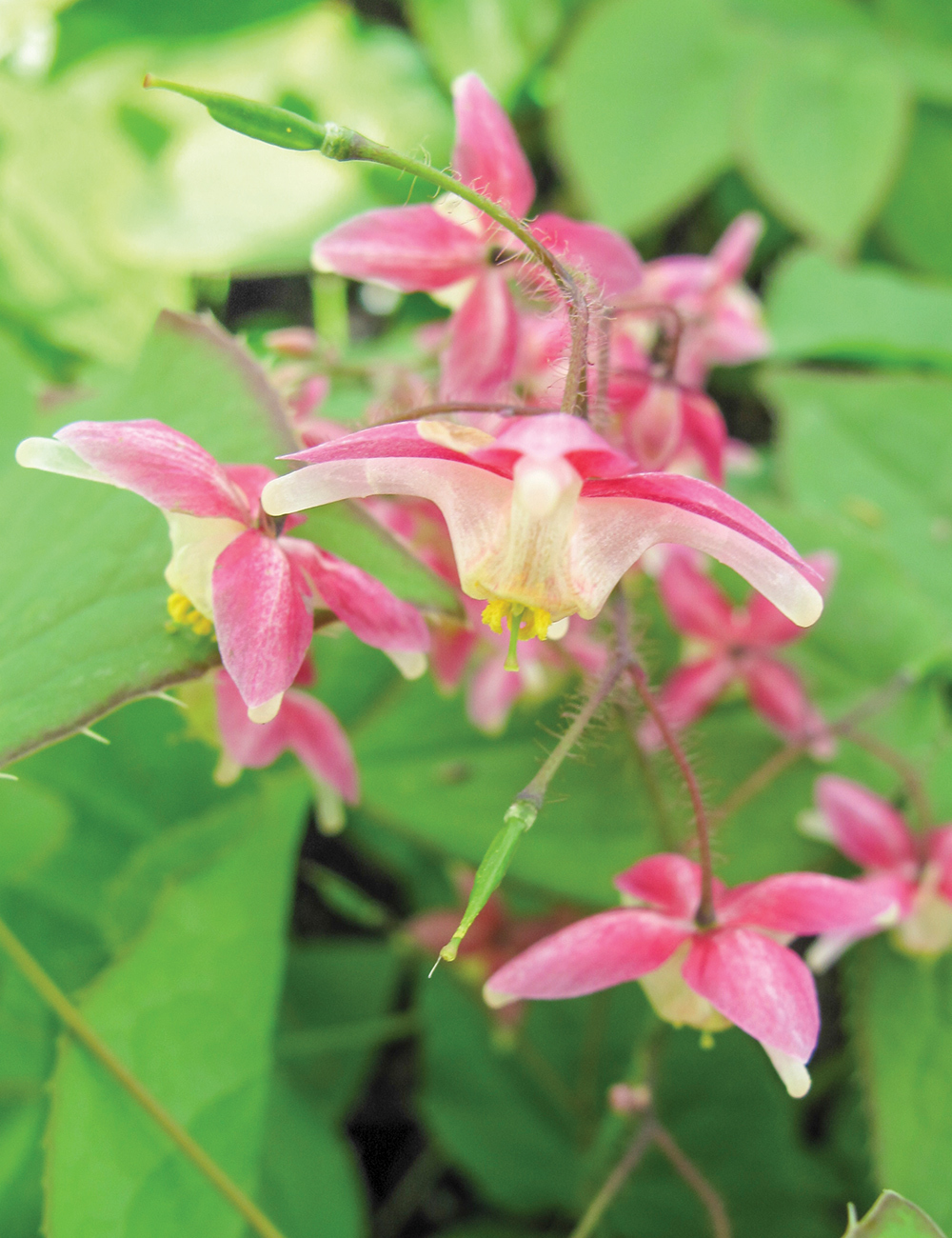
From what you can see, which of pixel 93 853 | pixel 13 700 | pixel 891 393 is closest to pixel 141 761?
pixel 93 853

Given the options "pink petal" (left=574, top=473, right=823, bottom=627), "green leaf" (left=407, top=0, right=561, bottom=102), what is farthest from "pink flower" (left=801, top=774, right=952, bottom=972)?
"green leaf" (left=407, top=0, right=561, bottom=102)

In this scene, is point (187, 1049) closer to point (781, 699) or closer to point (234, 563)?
point (234, 563)

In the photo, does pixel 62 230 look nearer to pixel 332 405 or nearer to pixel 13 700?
pixel 332 405

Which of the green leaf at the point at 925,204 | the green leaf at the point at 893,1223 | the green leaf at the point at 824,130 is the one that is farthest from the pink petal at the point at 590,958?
the green leaf at the point at 925,204

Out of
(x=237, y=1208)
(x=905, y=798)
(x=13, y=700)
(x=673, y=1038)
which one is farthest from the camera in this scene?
(x=673, y=1038)

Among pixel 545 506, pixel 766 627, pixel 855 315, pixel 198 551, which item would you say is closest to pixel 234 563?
pixel 198 551

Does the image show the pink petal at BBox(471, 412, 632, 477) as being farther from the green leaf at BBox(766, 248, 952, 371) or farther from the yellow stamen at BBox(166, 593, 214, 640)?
the green leaf at BBox(766, 248, 952, 371)

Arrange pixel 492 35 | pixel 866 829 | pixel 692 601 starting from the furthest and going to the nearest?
1. pixel 492 35
2. pixel 692 601
3. pixel 866 829
